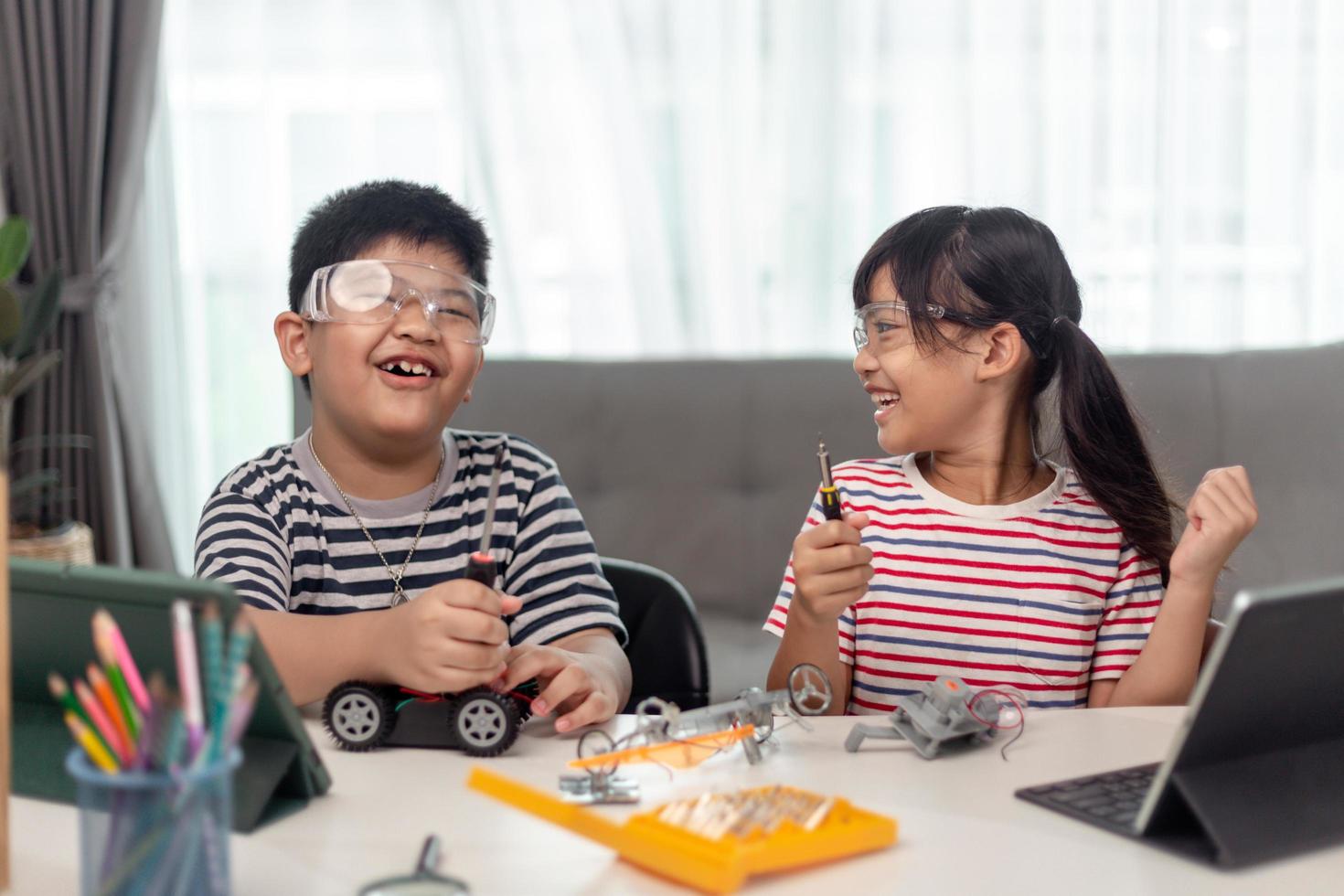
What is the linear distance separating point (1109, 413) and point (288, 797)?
106 cm

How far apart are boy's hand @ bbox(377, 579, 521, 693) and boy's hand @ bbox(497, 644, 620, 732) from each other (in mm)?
65

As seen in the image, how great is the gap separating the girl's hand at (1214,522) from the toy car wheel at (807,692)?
41 centimetres

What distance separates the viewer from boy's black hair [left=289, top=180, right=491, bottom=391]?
148cm

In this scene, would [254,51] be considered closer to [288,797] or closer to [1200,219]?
[1200,219]

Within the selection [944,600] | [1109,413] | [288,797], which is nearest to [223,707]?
[288,797]

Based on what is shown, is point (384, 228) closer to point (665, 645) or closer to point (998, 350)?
point (665, 645)

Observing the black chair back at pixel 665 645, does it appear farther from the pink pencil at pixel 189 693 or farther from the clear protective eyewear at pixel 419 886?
the pink pencil at pixel 189 693

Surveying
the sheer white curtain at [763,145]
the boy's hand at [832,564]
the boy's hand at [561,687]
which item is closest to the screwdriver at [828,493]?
the boy's hand at [832,564]

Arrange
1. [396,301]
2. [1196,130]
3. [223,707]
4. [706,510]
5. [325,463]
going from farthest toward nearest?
[1196,130] < [706,510] < [325,463] < [396,301] < [223,707]

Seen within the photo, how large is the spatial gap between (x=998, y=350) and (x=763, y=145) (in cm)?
177

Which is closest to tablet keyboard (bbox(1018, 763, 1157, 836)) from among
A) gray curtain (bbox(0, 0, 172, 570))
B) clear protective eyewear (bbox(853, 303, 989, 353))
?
clear protective eyewear (bbox(853, 303, 989, 353))

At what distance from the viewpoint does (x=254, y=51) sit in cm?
314

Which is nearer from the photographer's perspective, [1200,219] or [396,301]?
[396,301]

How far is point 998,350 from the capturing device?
4.93ft
